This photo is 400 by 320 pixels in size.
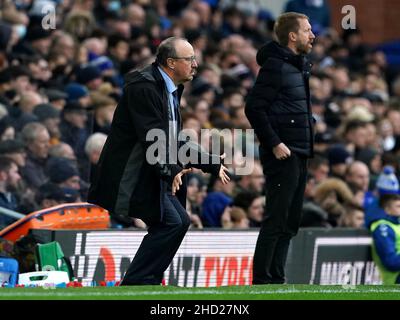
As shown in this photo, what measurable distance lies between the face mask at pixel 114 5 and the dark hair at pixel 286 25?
29.9 feet

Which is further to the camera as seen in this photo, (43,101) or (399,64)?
(399,64)

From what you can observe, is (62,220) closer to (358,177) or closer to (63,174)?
(63,174)

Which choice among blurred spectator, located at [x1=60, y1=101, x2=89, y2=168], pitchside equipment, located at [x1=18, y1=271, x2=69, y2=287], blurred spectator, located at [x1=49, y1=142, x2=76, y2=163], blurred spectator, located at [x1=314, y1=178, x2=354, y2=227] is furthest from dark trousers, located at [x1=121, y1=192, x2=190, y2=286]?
blurred spectator, located at [x1=314, y1=178, x2=354, y2=227]

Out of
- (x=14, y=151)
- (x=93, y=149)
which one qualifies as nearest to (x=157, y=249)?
(x=14, y=151)

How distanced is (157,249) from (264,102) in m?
1.66

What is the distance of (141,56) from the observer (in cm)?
1769

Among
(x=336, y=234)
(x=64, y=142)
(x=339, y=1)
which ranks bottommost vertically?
(x=336, y=234)

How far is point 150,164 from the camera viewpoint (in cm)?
962

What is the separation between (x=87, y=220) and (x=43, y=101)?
2.48m

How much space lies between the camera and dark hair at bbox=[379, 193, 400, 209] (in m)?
13.4

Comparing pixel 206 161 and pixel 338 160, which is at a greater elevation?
pixel 206 161
